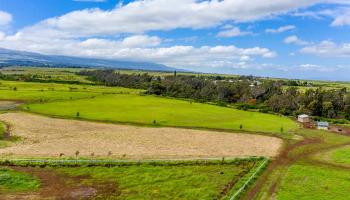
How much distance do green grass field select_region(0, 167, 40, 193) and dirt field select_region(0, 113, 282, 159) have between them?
6.66 meters

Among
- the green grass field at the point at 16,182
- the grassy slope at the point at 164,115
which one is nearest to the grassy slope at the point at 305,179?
the grassy slope at the point at 164,115

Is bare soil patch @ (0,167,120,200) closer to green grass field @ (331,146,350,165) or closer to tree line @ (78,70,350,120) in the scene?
green grass field @ (331,146,350,165)

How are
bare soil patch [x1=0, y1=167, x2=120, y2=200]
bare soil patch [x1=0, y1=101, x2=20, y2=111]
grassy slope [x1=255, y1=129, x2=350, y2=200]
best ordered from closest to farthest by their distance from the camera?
bare soil patch [x1=0, y1=167, x2=120, y2=200] < grassy slope [x1=255, y1=129, x2=350, y2=200] < bare soil patch [x1=0, y1=101, x2=20, y2=111]

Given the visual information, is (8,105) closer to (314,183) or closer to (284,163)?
(284,163)

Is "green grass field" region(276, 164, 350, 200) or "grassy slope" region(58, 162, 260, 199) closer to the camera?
"grassy slope" region(58, 162, 260, 199)

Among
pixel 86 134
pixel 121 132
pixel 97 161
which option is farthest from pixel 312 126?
pixel 97 161

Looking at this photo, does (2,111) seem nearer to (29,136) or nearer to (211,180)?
(29,136)

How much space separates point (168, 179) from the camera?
32719mm

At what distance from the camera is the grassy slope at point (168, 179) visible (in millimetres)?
28906

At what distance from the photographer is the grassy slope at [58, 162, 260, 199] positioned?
28.9 metres

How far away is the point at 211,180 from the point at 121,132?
2700 centimetres

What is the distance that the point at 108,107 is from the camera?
86438 mm

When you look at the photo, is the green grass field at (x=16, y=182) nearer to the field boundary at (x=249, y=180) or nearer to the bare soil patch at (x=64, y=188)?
the bare soil patch at (x=64, y=188)

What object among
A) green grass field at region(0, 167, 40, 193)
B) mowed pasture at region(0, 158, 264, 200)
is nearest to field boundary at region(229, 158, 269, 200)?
mowed pasture at region(0, 158, 264, 200)
